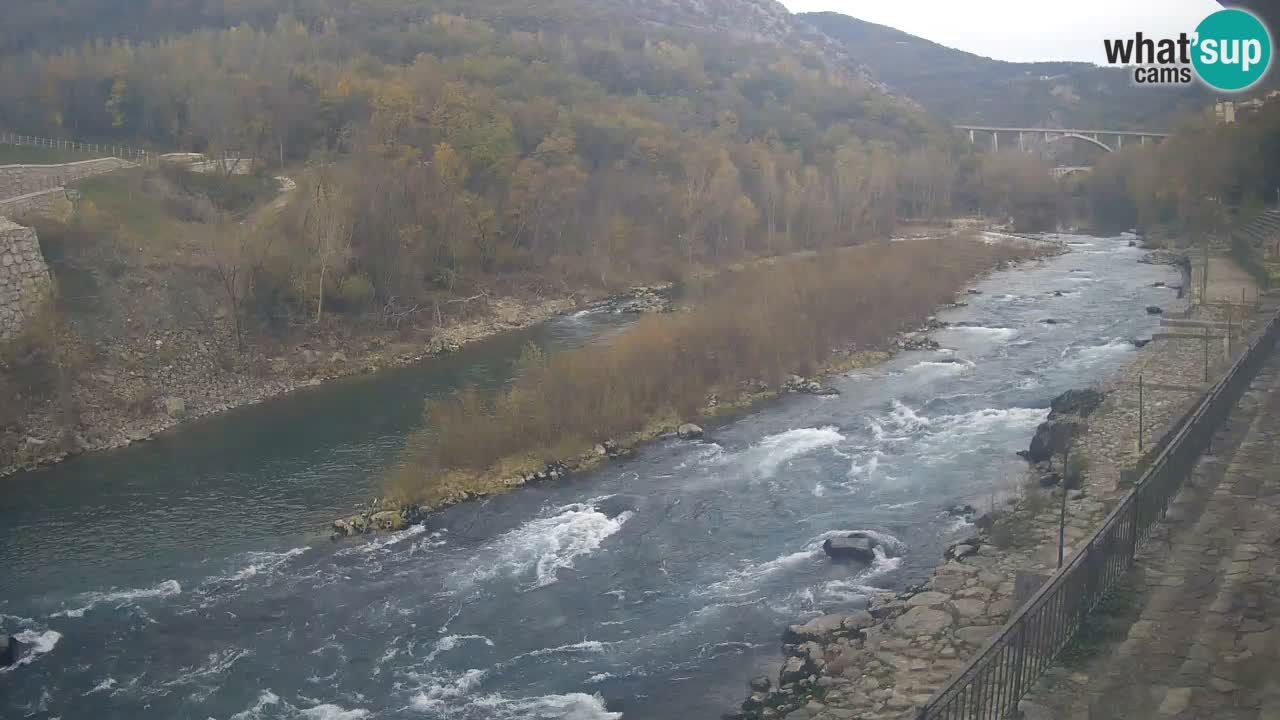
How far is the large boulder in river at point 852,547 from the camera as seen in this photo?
14438 millimetres

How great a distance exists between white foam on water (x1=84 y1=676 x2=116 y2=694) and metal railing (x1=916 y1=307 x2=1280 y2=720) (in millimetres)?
9565

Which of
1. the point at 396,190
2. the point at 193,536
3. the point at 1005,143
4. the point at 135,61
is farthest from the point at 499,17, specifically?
the point at 193,536

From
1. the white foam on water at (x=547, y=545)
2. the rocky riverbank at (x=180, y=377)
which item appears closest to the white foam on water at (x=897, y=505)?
the white foam on water at (x=547, y=545)

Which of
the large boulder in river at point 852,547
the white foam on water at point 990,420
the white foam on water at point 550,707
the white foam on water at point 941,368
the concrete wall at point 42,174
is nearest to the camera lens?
the white foam on water at point 550,707

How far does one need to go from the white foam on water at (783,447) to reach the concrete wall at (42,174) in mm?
22503

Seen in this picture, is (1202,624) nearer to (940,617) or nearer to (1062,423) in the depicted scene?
(940,617)

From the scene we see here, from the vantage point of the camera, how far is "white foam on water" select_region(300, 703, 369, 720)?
36.4 feet

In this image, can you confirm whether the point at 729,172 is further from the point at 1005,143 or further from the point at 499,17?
the point at 1005,143

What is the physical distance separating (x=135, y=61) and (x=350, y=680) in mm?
42844

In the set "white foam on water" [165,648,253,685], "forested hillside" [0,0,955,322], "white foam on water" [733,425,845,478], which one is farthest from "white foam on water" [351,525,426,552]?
"forested hillside" [0,0,955,322]

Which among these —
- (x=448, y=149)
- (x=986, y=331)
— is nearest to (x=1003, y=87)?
(x=448, y=149)

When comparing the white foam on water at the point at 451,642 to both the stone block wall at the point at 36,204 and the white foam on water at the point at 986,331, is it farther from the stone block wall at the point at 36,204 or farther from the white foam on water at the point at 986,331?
the white foam on water at the point at 986,331

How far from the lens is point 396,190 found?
3388 cm

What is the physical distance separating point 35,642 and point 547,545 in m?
6.72
